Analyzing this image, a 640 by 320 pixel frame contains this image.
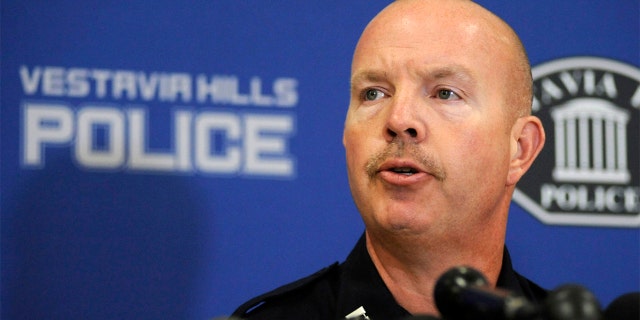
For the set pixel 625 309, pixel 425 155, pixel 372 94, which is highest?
pixel 372 94

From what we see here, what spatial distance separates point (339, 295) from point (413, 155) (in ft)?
0.88

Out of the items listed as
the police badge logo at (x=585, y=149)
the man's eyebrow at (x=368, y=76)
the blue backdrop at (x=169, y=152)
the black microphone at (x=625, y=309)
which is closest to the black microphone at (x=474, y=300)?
the black microphone at (x=625, y=309)

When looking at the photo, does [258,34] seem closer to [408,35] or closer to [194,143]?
[194,143]

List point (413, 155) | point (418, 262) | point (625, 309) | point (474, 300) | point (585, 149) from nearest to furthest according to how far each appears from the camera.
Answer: point (474, 300) → point (625, 309) → point (413, 155) → point (418, 262) → point (585, 149)

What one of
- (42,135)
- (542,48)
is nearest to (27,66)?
(42,135)

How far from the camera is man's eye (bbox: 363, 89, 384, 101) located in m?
1.43

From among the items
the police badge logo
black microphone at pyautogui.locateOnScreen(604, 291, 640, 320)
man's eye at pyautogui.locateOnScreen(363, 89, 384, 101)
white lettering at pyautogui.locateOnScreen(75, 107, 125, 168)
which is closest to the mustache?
man's eye at pyautogui.locateOnScreen(363, 89, 384, 101)

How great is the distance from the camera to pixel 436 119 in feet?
4.45

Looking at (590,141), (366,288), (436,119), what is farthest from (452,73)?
(590,141)

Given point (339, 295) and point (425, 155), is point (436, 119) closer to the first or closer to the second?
point (425, 155)

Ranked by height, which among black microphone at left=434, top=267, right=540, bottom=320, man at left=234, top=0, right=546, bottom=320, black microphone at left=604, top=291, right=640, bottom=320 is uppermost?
man at left=234, top=0, right=546, bottom=320

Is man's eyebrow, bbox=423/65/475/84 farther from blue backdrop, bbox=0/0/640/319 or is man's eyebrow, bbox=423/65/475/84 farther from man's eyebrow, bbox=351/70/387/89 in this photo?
blue backdrop, bbox=0/0/640/319

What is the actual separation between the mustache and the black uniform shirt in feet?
0.66

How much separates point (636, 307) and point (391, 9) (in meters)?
0.73
